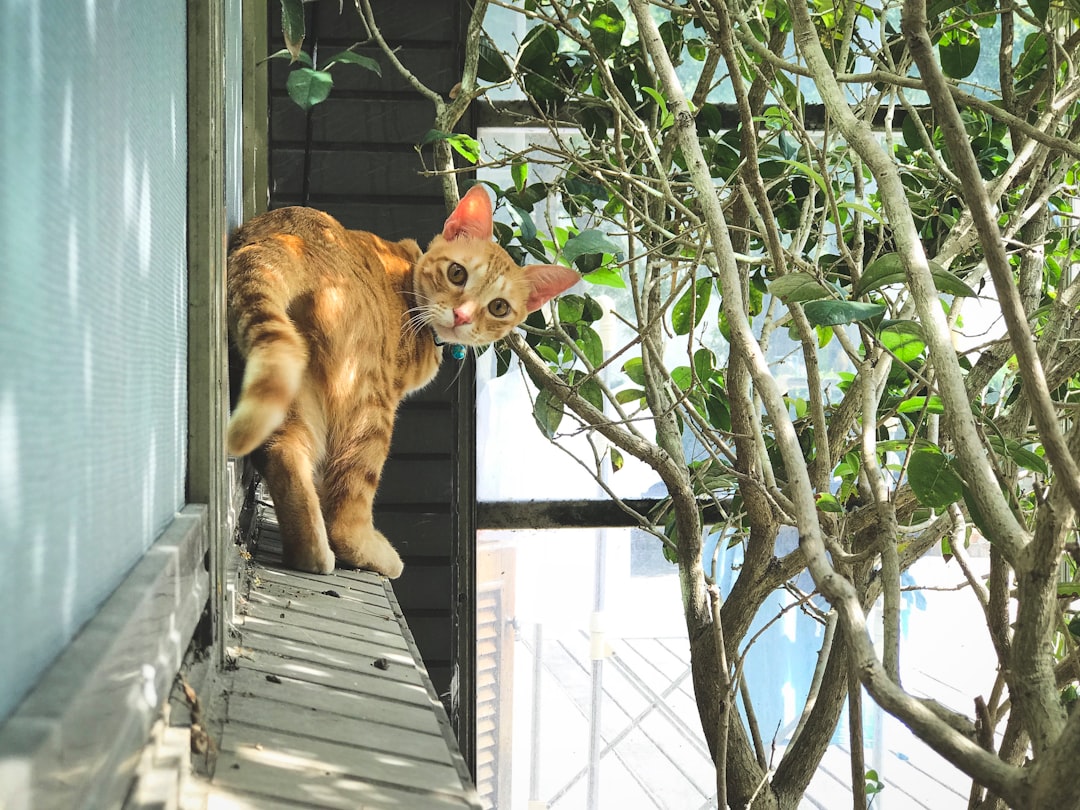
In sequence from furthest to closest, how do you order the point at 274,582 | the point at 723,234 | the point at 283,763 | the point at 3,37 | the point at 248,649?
the point at 274,582, the point at 248,649, the point at 723,234, the point at 283,763, the point at 3,37

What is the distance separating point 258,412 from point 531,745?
3.11 m

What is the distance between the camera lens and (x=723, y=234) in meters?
0.89

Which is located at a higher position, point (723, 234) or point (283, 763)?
point (723, 234)

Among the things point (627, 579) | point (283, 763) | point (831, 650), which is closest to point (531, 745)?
point (627, 579)

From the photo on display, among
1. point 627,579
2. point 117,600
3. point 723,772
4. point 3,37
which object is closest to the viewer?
point 3,37

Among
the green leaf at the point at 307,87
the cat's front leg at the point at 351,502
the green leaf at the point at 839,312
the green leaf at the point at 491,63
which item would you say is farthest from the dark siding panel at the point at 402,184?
the green leaf at the point at 839,312

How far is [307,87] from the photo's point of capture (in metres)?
1.76

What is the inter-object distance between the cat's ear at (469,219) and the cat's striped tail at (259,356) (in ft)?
2.46

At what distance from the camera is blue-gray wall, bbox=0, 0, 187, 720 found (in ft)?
1.30

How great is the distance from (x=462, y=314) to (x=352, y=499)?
0.54 meters

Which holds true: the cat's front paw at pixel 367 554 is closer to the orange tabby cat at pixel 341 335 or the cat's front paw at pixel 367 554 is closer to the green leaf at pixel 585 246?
the orange tabby cat at pixel 341 335

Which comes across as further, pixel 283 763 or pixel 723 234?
pixel 723 234

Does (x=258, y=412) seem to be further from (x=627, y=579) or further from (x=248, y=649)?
(x=627, y=579)

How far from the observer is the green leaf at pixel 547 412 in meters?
2.31
